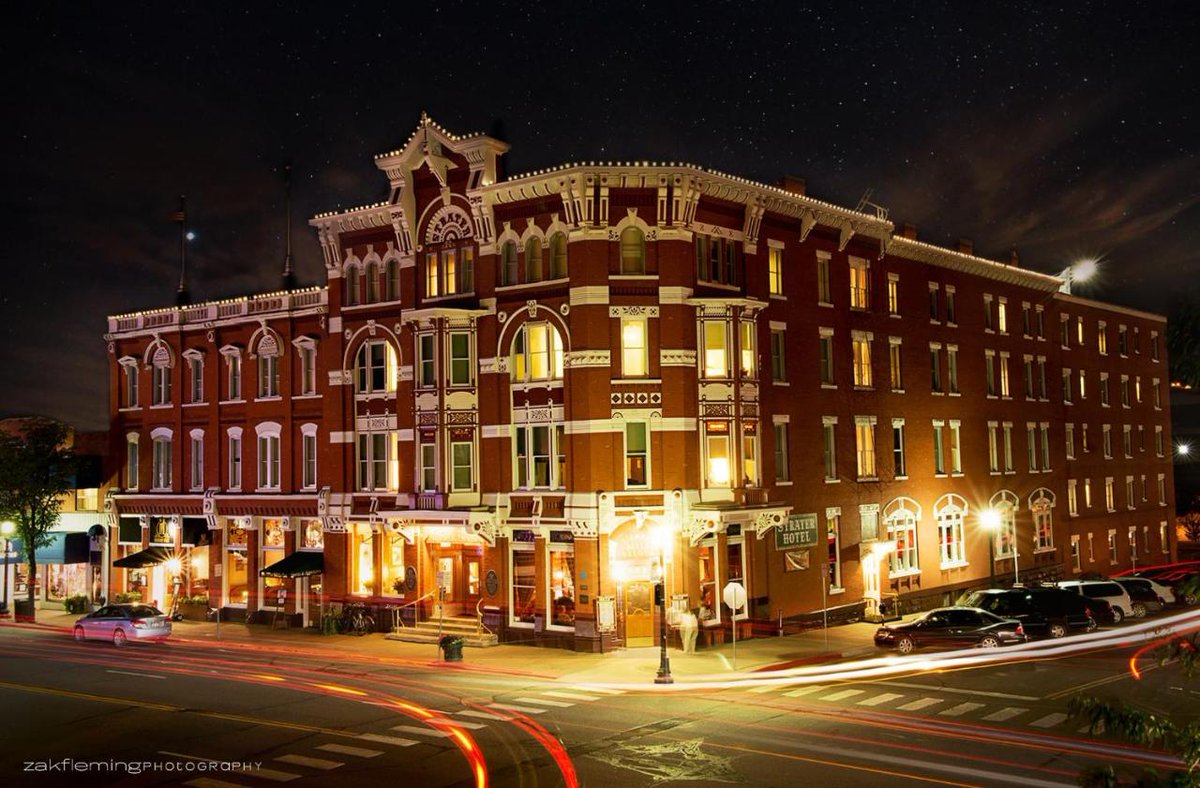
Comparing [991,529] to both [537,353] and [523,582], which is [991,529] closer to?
[523,582]

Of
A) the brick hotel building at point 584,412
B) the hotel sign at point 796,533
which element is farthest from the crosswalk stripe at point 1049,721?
the hotel sign at point 796,533

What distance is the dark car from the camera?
33.2m

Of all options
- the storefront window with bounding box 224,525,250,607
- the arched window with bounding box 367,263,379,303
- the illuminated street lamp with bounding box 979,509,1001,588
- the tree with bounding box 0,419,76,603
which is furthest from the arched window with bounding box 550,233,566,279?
the tree with bounding box 0,419,76,603

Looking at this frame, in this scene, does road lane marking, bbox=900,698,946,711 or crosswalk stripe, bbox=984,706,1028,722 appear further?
road lane marking, bbox=900,698,946,711

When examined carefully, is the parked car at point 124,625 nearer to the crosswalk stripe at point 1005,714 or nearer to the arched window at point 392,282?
the arched window at point 392,282

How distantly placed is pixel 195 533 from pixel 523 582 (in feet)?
63.8

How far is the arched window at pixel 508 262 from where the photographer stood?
38.9 metres

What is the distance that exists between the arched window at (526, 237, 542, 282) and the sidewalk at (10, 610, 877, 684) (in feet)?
43.0

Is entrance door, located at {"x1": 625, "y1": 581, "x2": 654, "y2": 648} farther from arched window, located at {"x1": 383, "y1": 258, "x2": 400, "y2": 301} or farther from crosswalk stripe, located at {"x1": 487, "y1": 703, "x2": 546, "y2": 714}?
arched window, located at {"x1": 383, "y1": 258, "x2": 400, "y2": 301}

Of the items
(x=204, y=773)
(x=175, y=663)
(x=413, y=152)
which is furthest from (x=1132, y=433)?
(x=204, y=773)

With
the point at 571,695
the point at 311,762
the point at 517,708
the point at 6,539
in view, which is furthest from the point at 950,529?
the point at 6,539

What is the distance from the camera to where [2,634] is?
145ft

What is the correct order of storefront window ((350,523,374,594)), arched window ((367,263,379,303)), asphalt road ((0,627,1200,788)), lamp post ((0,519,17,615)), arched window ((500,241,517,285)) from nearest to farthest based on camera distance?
asphalt road ((0,627,1200,788)) → arched window ((500,241,517,285)) → arched window ((367,263,379,303)) → storefront window ((350,523,374,594)) → lamp post ((0,519,17,615))

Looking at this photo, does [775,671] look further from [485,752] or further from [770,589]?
[485,752]
